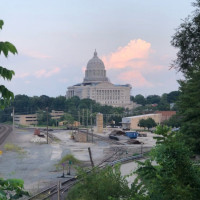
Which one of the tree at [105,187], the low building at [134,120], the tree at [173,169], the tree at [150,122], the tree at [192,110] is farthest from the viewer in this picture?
the low building at [134,120]

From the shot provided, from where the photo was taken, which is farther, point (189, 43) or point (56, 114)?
point (56, 114)

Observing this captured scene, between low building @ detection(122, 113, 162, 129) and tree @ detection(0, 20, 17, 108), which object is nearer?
tree @ detection(0, 20, 17, 108)

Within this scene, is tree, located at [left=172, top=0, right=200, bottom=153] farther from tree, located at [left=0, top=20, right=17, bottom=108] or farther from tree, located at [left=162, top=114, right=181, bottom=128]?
tree, located at [left=0, top=20, right=17, bottom=108]

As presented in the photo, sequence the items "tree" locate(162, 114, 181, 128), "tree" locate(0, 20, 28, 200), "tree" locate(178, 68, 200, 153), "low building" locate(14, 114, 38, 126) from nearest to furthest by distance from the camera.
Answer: "tree" locate(0, 20, 28, 200) → "tree" locate(178, 68, 200, 153) → "tree" locate(162, 114, 181, 128) → "low building" locate(14, 114, 38, 126)

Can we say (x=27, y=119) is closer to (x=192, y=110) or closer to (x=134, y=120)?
(x=134, y=120)

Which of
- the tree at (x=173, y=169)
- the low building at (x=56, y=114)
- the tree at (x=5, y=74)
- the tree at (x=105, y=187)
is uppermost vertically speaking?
the low building at (x=56, y=114)

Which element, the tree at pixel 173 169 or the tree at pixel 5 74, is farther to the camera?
the tree at pixel 173 169

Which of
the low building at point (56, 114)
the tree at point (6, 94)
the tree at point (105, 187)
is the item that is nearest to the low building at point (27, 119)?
the low building at point (56, 114)

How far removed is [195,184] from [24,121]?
154591 millimetres

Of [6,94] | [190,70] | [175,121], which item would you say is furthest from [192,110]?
[175,121]

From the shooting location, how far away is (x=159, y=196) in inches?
337

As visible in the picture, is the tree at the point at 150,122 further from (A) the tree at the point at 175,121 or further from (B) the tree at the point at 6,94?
(B) the tree at the point at 6,94

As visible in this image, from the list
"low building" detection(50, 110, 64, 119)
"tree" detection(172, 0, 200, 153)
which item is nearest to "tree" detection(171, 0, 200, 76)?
"tree" detection(172, 0, 200, 153)

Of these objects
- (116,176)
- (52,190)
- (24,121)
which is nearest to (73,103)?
(24,121)
